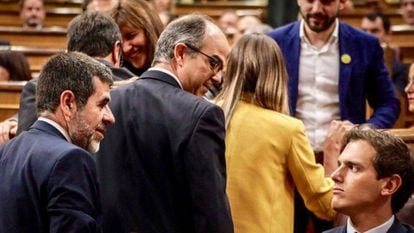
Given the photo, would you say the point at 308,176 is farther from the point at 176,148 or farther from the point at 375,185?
the point at 176,148

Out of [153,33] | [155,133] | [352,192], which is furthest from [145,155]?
[153,33]

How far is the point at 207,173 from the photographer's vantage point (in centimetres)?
295

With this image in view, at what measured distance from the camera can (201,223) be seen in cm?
297

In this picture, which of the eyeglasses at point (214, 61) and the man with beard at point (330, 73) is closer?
the eyeglasses at point (214, 61)

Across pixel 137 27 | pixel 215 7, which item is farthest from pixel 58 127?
pixel 215 7

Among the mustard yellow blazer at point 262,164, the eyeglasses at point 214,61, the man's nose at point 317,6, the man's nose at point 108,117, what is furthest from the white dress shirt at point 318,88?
the man's nose at point 108,117

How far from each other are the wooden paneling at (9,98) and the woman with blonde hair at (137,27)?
1.76m

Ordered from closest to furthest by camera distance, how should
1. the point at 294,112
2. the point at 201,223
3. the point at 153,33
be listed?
1. the point at 201,223
2. the point at 153,33
3. the point at 294,112

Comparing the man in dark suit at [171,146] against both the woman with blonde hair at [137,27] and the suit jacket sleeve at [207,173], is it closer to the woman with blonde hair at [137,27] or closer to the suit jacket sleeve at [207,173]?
the suit jacket sleeve at [207,173]

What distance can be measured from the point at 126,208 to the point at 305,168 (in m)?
0.78

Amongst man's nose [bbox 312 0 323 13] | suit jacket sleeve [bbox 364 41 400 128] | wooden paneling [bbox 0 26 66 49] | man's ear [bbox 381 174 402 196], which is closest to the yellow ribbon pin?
suit jacket sleeve [bbox 364 41 400 128]

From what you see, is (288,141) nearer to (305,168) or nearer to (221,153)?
(305,168)

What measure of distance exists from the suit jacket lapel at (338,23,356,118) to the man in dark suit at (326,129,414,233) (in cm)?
125

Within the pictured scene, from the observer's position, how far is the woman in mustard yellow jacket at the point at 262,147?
3523 mm
